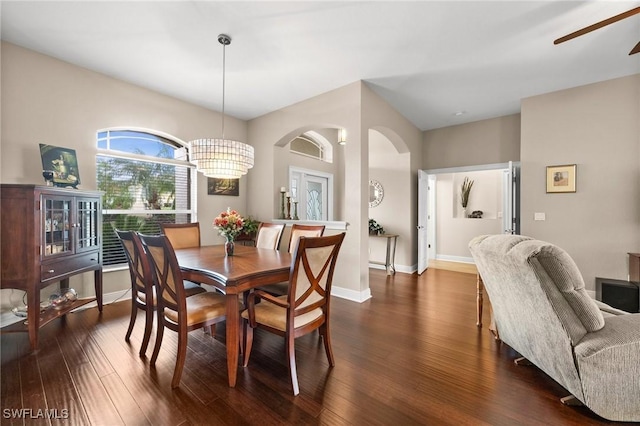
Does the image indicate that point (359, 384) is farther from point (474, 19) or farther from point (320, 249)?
point (474, 19)

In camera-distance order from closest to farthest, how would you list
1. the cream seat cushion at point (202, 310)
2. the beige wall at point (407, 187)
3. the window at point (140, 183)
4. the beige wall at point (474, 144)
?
the cream seat cushion at point (202, 310)
the window at point (140, 183)
the beige wall at point (474, 144)
the beige wall at point (407, 187)

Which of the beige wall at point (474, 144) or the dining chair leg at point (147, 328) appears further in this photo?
the beige wall at point (474, 144)

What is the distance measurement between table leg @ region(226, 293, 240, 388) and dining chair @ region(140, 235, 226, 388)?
0.22 m

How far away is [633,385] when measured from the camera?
145 cm

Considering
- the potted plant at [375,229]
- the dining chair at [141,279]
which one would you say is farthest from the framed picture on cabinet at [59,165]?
the potted plant at [375,229]

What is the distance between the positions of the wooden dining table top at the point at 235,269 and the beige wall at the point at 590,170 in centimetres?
402

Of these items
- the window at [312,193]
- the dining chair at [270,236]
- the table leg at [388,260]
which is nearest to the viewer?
the dining chair at [270,236]

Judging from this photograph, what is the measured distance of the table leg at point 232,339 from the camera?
180 centimetres

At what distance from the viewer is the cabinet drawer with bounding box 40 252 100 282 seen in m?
2.42

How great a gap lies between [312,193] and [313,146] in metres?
1.10

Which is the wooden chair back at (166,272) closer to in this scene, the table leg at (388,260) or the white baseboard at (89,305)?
the white baseboard at (89,305)

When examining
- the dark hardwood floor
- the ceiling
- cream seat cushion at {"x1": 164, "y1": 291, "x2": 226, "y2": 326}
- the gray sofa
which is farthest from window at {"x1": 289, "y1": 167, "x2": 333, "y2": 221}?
the gray sofa

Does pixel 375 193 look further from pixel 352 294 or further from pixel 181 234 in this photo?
pixel 181 234

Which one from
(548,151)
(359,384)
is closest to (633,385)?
(359,384)
